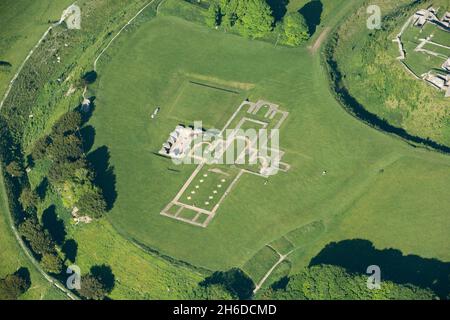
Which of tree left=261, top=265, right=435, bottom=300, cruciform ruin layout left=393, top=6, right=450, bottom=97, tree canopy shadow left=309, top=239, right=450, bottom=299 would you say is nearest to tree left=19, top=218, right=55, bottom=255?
tree left=261, top=265, right=435, bottom=300

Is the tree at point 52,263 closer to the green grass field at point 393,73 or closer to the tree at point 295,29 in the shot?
the tree at point 295,29

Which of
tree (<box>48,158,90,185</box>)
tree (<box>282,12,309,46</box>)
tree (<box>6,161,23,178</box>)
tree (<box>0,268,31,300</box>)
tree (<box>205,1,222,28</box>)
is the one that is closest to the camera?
tree (<box>0,268,31,300</box>)

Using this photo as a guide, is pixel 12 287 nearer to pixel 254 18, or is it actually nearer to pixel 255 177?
pixel 255 177

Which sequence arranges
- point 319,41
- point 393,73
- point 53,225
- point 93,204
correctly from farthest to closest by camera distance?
1. point 319,41
2. point 393,73
3. point 53,225
4. point 93,204

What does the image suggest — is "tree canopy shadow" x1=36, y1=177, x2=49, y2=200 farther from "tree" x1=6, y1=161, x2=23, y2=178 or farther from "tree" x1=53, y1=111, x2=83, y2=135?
"tree" x1=53, y1=111, x2=83, y2=135

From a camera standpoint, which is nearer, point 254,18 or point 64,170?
point 64,170

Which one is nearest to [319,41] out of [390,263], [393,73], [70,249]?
[393,73]
